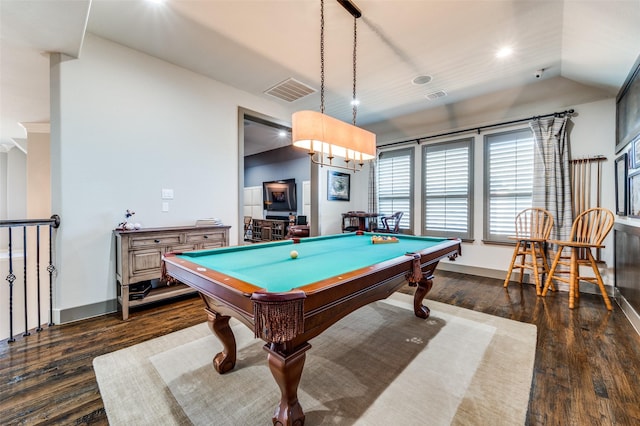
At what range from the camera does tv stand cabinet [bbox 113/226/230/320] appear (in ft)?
8.73

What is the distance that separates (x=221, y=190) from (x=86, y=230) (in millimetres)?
1550

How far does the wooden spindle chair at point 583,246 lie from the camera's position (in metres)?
3.07

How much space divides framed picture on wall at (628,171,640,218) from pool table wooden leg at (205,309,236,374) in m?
3.93

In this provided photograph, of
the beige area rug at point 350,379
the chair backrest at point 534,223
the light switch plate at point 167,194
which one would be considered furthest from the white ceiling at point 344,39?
the beige area rug at point 350,379

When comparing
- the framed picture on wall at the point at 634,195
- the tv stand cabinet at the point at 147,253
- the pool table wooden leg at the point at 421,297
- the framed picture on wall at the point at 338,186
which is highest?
the framed picture on wall at the point at 338,186

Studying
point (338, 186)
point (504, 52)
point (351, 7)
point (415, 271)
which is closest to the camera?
point (415, 271)

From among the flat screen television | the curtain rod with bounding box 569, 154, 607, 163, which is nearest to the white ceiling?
the curtain rod with bounding box 569, 154, 607, 163

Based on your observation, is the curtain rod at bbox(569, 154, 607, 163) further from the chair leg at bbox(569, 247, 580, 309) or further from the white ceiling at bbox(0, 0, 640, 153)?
the chair leg at bbox(569, 247, 580, 309)

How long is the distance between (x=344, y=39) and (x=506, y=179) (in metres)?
3.39

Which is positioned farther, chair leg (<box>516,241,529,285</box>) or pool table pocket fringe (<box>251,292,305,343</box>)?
chair leg (<box>516,241,529,285</box>)

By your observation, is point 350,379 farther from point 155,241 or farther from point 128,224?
point 128,224

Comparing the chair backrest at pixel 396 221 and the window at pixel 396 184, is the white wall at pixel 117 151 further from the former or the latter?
the window at pixel 396 184

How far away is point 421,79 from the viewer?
12.1 ft

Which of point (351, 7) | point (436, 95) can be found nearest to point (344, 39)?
point (351, 7)
